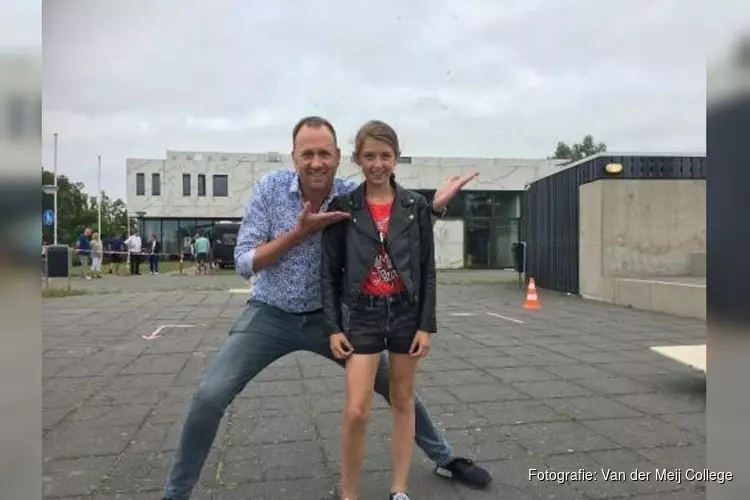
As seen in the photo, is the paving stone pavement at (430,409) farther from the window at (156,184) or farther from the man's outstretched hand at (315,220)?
the window at (156,184)

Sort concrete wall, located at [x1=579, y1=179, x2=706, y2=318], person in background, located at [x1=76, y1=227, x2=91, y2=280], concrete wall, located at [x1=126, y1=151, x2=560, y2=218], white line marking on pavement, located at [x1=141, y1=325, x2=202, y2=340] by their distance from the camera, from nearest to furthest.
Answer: white line marking on pavement, located at [x1=141, y1=325, x2=202, y2=340] → concrete wall, located at [x1=579, y1=179, x2=706, y2=318] → person in background, located at [x1=76, y1=227, x2=91, y2=280] → concrete wall, located at [x1=126, y1=151, x2=560, y2=218]

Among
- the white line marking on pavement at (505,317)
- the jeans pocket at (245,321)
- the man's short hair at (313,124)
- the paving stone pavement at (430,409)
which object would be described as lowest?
the paving stone pavement at (430,409)

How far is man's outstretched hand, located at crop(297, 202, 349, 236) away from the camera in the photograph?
271 cm

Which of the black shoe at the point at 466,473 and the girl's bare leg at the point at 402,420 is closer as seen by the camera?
the girl's bare leg at the point at 402,420

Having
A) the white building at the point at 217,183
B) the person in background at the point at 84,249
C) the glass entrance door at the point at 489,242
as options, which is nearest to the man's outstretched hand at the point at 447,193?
the person in background at the point at 84,249

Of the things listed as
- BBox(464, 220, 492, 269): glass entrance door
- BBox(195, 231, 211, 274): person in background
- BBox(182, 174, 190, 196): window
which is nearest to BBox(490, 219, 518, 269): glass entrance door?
BBox(464, 220, 492, 269): glass entrance door

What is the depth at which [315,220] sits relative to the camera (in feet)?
8.93

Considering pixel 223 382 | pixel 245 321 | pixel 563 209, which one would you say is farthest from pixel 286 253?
pixel 563 209

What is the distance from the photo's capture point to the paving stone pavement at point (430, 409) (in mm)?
3291

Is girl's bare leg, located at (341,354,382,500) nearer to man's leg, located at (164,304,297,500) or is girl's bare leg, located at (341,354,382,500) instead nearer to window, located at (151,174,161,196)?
man's leg, located at (164,304,297,500)

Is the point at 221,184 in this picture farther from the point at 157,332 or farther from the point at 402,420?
the point at 402,420

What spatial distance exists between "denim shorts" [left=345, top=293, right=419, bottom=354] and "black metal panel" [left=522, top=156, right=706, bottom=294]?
10671 mm

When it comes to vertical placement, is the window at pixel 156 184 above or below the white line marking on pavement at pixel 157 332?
above

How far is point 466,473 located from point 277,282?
138 cm
